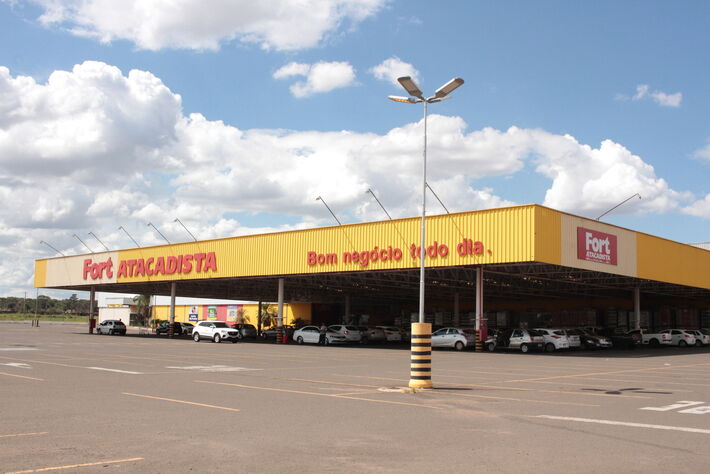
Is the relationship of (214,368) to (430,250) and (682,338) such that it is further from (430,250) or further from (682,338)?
(682,338)

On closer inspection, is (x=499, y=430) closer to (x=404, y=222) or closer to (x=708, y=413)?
(x=708, y=413)

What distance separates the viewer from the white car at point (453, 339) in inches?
1581

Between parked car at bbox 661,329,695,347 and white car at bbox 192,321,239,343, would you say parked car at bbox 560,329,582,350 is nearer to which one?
parked car at bbox 661,329,695,347

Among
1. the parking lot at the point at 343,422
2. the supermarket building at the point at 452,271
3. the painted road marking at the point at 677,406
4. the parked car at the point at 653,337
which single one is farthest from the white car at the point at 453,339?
the painted road marking at the point at 677,406

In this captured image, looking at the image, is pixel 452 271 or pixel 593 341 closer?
pixel 593 341

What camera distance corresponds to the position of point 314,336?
47.6 meters

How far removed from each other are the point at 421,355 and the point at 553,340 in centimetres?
2415

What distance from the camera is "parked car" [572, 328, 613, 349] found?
43.2 meters

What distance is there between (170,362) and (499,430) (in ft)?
58.1

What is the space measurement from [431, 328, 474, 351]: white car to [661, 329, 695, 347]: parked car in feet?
57.0

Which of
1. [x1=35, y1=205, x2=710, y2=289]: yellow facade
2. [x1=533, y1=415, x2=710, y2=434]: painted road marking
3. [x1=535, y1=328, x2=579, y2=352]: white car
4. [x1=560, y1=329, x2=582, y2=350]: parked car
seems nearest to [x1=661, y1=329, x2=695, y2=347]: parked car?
[x1=35, y1=205, x2=710, y2=289]: yellow facade

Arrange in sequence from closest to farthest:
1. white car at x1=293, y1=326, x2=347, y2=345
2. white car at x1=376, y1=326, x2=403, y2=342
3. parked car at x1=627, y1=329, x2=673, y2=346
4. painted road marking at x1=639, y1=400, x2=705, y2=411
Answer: painted road marking at x1=639, y1=400, x2=705, y2=411 < white car at x1=293, y1=326, x2=347, y2=345 < parked car at x1=627, y1=329, x2=673, y2=346 < white car at x1=376, y1=326, x2=403, y2=342

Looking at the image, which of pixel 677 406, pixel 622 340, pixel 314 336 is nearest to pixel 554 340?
pixel 622 340

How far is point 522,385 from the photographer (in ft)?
59.3
